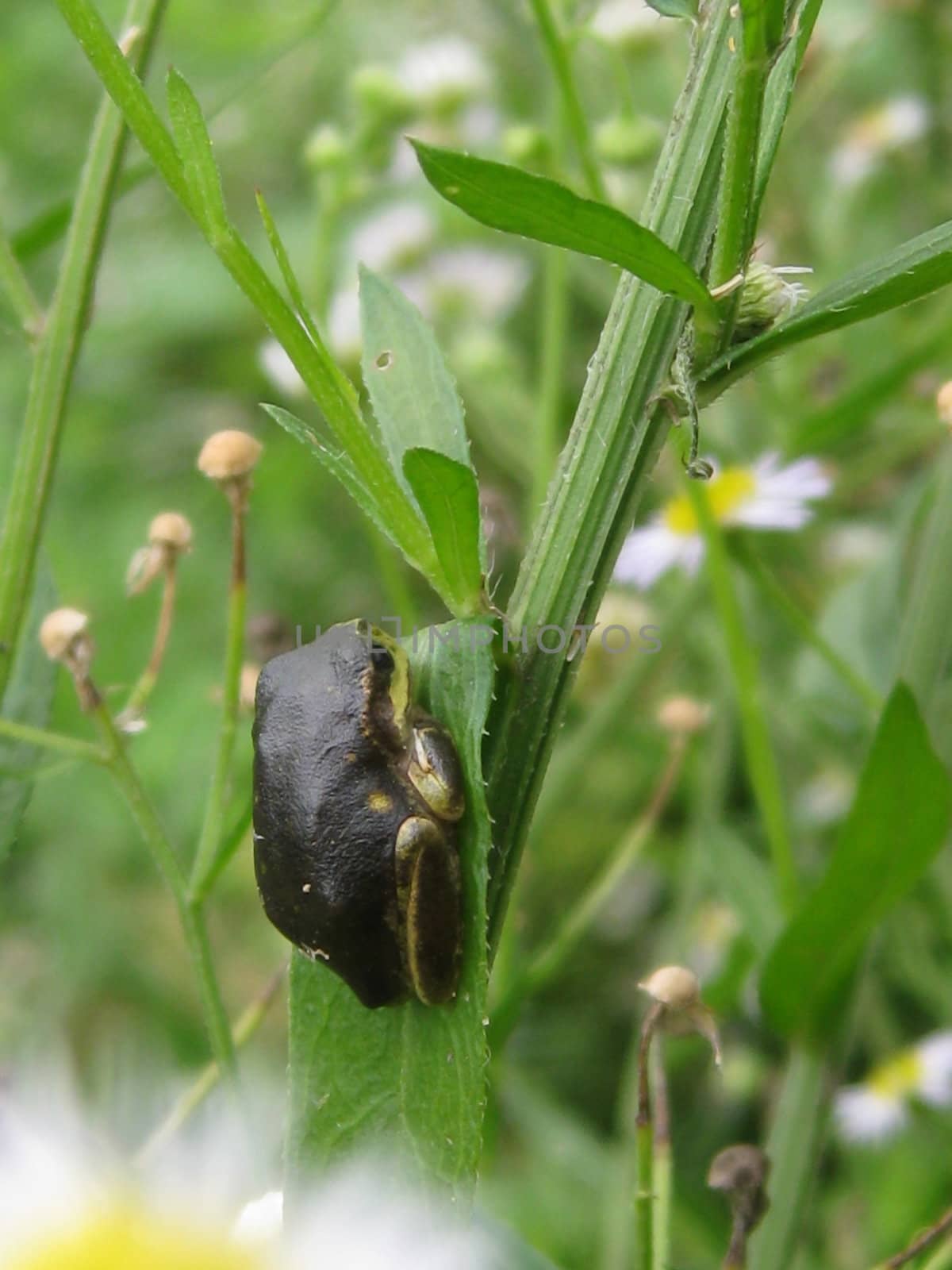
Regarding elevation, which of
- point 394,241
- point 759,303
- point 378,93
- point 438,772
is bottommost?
point 438,772

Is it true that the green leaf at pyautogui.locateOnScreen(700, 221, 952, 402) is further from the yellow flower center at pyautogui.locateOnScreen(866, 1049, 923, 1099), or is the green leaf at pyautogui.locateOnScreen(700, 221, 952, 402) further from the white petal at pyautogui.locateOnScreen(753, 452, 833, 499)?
the yellow flower center at pyautogui.locateOnScreen(866, 1049, 923, 1099)

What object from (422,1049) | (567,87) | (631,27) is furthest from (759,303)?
(631,27)

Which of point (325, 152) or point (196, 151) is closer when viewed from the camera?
point (196, 151)

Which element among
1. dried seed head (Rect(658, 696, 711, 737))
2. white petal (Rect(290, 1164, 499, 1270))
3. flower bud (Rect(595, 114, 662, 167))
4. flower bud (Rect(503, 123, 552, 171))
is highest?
flower bud (Rect(595, 114, 662, 167))

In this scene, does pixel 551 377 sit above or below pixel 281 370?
below

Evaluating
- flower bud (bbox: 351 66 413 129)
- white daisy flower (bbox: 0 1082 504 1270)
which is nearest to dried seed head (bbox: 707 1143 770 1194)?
white daisy flower (bbox: 0 1082 504 1270)

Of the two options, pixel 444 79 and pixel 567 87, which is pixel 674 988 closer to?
pixel 567 87

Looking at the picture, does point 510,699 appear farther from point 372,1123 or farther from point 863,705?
point 863,705
